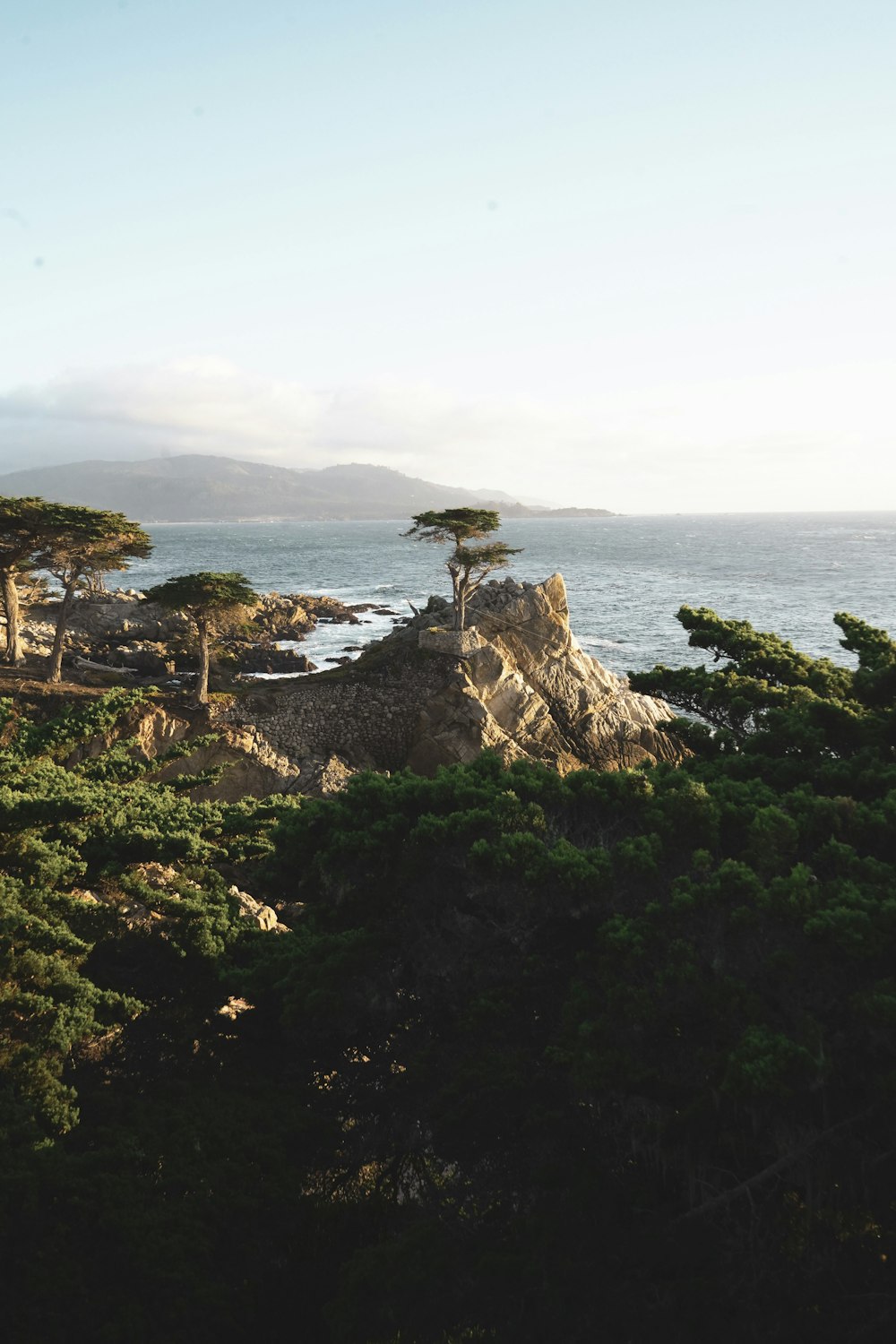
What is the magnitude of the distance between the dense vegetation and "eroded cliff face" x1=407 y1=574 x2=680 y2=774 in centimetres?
1629

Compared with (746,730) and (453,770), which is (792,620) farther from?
(453,770)

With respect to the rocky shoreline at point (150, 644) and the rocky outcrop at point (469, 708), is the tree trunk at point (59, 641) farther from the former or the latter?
the rocky outcrop at point (469, 708)

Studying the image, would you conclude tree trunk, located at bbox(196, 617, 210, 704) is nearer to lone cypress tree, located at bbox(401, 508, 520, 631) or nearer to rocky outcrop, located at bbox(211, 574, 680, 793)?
rocky outcrop, located at bbox(211, 574, 680, 793)

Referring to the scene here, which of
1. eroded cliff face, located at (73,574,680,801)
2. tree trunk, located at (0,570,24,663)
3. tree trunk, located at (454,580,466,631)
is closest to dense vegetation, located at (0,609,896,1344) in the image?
eroded cliff face, located at (73,574,680,801)

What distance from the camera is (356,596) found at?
80.4 meters

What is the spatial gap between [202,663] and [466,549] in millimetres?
11918

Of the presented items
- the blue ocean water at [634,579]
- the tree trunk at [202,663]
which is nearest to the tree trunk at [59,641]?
the tree trunk at [202,663]

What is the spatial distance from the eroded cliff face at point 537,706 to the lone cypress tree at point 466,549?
1.39 m

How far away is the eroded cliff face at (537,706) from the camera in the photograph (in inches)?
1124

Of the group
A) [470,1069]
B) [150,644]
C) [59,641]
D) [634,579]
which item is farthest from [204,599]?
[634,579]

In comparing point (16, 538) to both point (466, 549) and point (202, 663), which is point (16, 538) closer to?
point (202, 663)

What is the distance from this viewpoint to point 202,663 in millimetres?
29047

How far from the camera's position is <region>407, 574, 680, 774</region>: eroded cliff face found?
2855cm

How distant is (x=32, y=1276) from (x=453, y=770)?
7483mm
